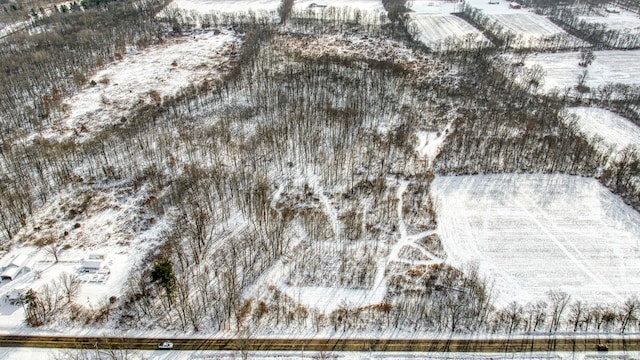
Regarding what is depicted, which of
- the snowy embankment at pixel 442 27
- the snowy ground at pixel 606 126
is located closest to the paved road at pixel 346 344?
the snowy ground at pixel 606 126

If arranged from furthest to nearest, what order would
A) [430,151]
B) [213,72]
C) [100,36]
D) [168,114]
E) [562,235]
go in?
1. [100,36]
2. [213,72]
3. [168,114]
4. [430,151]
5. [562,235]

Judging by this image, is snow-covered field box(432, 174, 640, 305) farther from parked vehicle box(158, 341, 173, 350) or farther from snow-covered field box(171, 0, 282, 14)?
snow-covered field box(171, 0, 282, 14)

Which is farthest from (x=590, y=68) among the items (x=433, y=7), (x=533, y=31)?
(x=433, y=7)

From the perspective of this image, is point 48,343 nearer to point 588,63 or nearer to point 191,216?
point 191,216

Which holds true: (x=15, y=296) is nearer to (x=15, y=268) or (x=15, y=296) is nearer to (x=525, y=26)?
(x=15, y=268)

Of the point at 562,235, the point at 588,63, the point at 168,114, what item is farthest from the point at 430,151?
the point at 588,63

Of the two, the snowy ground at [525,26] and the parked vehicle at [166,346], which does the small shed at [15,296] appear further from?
the snowy ground at [525,26]
